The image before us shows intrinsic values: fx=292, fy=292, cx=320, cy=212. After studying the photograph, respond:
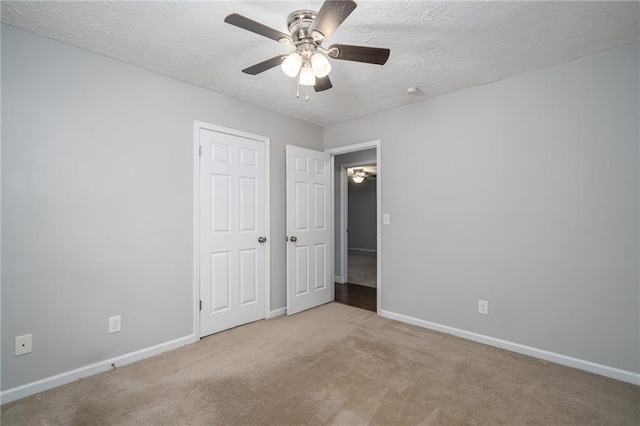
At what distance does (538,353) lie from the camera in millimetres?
2500

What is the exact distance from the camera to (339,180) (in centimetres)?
523

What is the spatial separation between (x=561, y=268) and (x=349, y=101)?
252 cm

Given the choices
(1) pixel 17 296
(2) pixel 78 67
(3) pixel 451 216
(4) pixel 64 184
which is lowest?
(1) pixel 17 296

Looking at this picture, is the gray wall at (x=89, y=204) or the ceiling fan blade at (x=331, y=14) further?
the gray wall at (x=89, y=204)

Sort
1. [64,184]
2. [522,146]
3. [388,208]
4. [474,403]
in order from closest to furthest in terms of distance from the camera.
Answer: [474,403]
[64,184]
[522,146]
[388,208]

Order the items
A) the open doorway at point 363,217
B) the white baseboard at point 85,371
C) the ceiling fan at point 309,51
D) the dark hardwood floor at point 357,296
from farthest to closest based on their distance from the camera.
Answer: the open doorway at point 363,217 < the dark hardwood floor at point 357,296 < the white baseboard at point 85,371 < the ceiling fan at point 309,51

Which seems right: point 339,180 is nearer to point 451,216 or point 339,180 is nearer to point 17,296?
point 451,216

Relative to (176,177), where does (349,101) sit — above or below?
above

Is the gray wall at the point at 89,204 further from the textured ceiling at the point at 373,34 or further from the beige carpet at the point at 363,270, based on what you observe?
the beige carpet at the point at 363,270

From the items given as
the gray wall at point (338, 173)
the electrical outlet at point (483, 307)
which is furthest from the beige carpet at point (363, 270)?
the electrical outlet at point (483, 307)

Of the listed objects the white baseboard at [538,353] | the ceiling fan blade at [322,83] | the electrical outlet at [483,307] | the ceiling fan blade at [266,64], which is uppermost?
the ceiling fan blade at [266,64]

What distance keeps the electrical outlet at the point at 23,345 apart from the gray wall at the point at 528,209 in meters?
3.20

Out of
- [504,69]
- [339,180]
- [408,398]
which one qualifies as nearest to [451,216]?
[504,69]

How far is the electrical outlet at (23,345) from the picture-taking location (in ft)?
6.44
